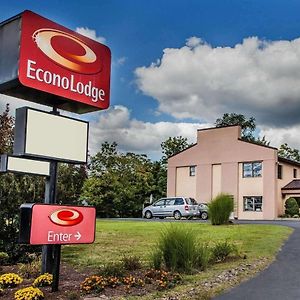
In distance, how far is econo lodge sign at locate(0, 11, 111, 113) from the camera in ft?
24.8

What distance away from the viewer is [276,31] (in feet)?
55.2

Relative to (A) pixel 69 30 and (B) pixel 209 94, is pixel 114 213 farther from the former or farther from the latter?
(A) pixel 69 30

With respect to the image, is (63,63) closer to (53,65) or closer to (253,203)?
(53,65)

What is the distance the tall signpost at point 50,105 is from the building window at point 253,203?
3290cm

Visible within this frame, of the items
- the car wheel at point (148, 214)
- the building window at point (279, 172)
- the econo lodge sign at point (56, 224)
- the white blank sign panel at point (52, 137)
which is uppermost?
the building window at point (279, 172)

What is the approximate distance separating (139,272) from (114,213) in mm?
34310

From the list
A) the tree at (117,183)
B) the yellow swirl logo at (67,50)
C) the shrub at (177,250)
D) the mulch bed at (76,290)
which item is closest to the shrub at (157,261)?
the shrub at (177,250)

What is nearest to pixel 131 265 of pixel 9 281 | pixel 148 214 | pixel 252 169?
pixel 9 281

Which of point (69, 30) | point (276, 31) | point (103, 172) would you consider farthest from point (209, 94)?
point (69, 30)

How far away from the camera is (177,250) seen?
353 inches

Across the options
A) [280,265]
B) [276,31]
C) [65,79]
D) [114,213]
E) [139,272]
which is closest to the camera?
[65,79]

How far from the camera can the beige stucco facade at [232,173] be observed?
3888cm

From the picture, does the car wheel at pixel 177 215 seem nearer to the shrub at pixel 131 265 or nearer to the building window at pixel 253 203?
the building window at pixel 253 203

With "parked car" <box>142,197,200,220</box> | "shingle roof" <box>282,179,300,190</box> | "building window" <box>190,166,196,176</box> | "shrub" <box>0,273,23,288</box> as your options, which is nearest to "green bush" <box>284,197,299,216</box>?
"shingle roof" <box>282,179,300,190</box>
